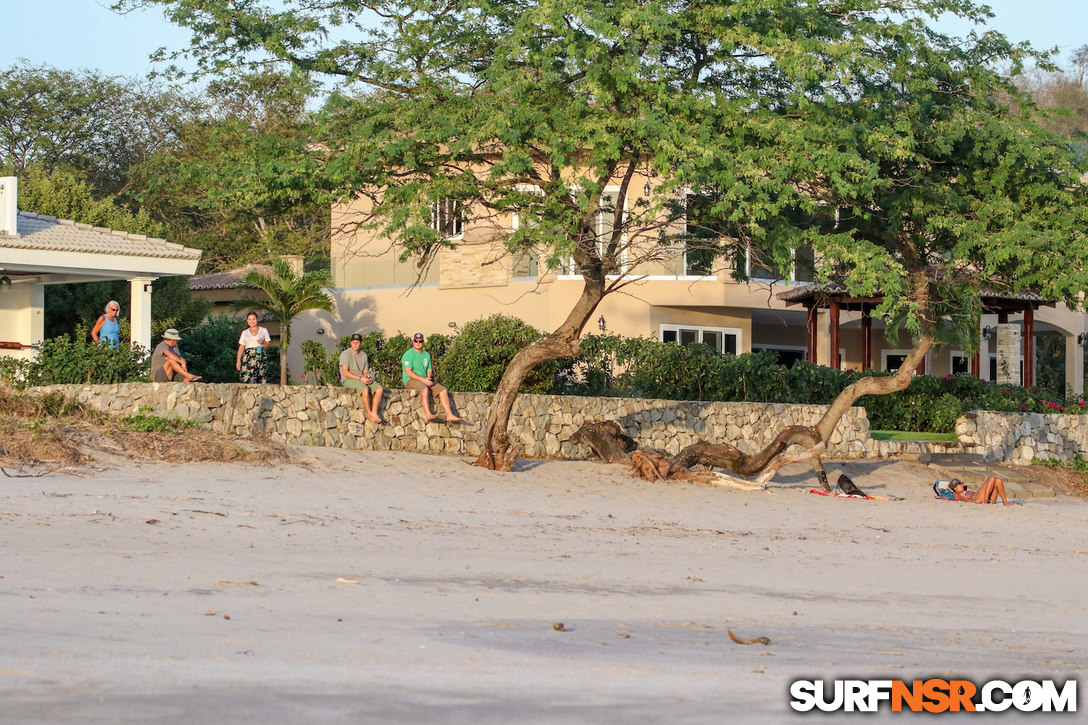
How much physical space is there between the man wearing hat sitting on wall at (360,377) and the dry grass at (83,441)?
2038 millimetres

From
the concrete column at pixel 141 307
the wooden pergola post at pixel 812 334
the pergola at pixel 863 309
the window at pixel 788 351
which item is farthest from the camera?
the window at pixel 788 351

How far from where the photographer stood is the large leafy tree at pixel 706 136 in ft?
47.7

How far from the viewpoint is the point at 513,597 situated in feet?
25.2

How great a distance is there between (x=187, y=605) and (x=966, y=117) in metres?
13.3

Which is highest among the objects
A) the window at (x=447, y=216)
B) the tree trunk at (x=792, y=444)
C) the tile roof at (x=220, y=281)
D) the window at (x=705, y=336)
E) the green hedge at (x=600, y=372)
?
the tile roof at (x=220, y=281)

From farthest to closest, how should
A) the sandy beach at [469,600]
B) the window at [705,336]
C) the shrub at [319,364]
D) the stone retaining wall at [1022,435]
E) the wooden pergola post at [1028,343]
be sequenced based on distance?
1. the window at [705,336]
2. the wooden pergola post at [1028,343]
3. the stone retaining wall at [1022,435]
4. the shrub at [319,364]
5. the sandy beach at [469,600]

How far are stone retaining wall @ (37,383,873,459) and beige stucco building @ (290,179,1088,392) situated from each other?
13.7 feet

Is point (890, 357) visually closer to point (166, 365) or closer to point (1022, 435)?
point (1022, 435)

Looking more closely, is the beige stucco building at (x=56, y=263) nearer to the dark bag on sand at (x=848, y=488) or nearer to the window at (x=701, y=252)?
the window at (x=701, y=252)

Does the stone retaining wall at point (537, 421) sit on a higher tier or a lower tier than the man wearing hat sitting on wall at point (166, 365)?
lower

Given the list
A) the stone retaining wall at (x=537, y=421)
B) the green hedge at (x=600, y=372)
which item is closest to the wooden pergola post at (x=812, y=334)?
the green hedge at (x=600, y=372)

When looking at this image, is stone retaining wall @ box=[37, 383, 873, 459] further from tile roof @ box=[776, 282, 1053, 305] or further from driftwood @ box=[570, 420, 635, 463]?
tile roof @ box=[776, 282, 1053, 305]

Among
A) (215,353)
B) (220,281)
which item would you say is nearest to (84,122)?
(220,281)

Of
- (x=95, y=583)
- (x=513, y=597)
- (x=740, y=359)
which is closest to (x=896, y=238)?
(x=740, y=359)
